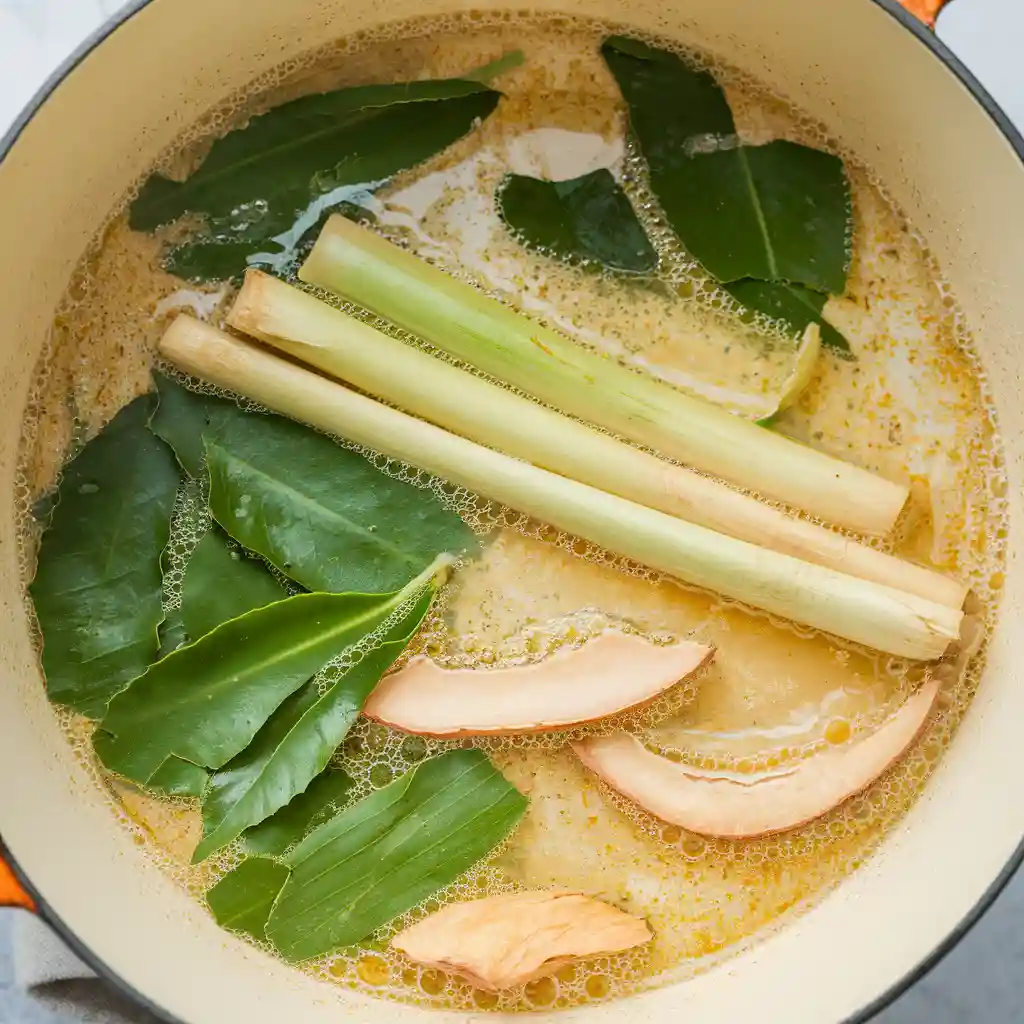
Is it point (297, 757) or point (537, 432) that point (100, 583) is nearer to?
→ point (297, 757)

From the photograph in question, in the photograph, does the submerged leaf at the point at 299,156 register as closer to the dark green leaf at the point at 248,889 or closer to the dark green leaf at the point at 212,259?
the dark green leaf at the point at 212,259

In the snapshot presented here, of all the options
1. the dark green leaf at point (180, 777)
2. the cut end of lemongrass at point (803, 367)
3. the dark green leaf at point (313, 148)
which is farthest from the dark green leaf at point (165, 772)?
the cut end of lemongrass at point (803, 367)

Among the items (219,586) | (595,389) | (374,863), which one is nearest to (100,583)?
(219,586)

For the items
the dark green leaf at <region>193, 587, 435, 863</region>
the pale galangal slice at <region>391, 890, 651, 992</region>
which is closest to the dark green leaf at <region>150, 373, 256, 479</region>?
the dark green leaf at <region>193, 587, 435, 863</region>

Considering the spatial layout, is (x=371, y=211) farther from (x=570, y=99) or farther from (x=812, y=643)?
(x=812, y=643)

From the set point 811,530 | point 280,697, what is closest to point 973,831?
point 811,530
